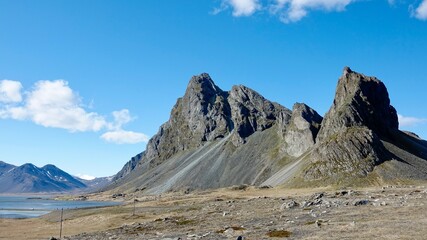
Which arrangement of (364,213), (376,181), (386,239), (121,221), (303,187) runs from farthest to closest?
1. (303,187)
2. (376,181)
3. (121,221)
4. (364,213)
5. (386,239)

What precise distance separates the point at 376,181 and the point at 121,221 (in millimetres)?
113996

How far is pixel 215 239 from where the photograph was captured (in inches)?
1640

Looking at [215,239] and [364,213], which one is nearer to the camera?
[215,239]

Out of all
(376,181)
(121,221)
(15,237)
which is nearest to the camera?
(15,237)

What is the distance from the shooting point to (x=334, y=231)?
128 feet

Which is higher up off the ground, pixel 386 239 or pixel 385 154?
pixel 385 154

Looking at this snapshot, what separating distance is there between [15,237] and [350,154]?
499ft

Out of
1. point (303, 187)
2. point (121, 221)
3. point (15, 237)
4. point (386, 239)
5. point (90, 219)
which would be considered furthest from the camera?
point (303, 187)

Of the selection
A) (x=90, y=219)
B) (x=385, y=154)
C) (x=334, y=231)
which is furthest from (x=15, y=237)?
(x=385, y=154)

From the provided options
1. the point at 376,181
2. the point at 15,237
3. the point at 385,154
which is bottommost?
the point at 15,237

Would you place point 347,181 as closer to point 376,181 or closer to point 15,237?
point 376,181

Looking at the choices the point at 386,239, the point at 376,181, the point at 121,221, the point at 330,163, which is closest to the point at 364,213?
the point at 386,239

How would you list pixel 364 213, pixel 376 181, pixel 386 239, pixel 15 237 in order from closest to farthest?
1. pixel 386 239
2. pixel 364 213
3. pixel 15 237
4. pixel 376 181

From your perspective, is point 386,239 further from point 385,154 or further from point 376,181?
point 385,154
